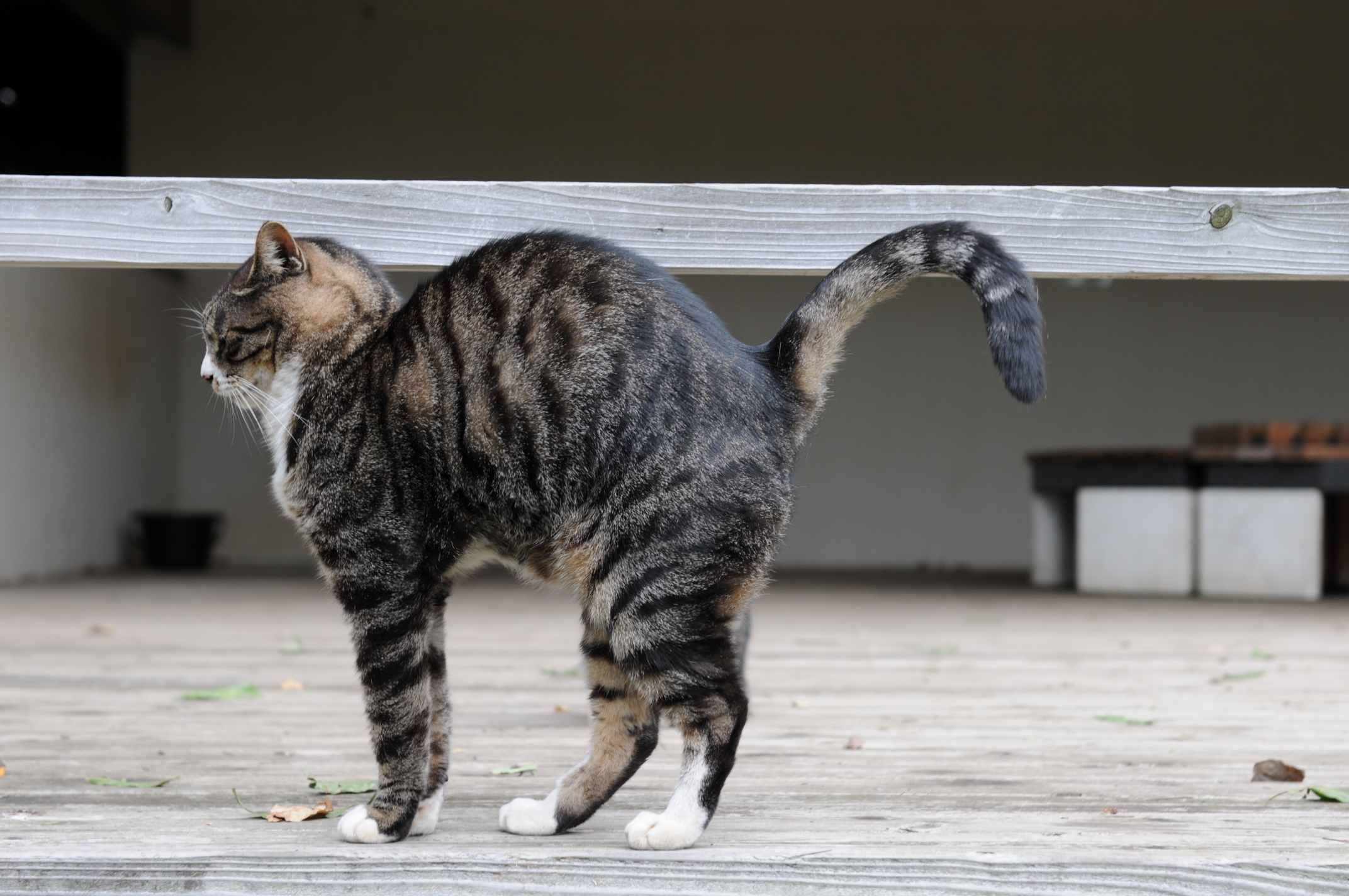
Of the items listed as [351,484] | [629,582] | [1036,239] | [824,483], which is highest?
[1036,239]

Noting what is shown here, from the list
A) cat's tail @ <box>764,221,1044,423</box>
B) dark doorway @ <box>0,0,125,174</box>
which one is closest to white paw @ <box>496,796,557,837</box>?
cat's tail @ <box>764,221,1044,423</box>

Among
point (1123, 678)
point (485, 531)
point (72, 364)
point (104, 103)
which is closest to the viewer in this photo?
point (485, 531)

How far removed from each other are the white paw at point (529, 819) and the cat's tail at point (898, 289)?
0.68 metres

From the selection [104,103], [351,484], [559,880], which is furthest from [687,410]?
[104,103]

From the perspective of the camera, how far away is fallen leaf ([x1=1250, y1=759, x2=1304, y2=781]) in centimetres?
219

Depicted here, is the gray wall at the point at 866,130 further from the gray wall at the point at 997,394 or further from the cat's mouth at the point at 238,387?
the cat's mouth at the point at 238,387

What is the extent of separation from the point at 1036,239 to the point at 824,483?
8.20 m

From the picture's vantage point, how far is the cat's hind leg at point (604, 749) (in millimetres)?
1833

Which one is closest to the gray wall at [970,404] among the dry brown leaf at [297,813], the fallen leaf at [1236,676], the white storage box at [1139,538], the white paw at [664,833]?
the white storage box at [1139,538]

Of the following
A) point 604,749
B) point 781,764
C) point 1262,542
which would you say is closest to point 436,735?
point 604,749

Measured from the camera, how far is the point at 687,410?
1.71 m

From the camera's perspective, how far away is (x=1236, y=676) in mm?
3760

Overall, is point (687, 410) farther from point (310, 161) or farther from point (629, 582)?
point (310, 161)

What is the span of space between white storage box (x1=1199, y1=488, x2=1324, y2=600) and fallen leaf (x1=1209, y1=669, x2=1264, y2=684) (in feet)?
10.8
